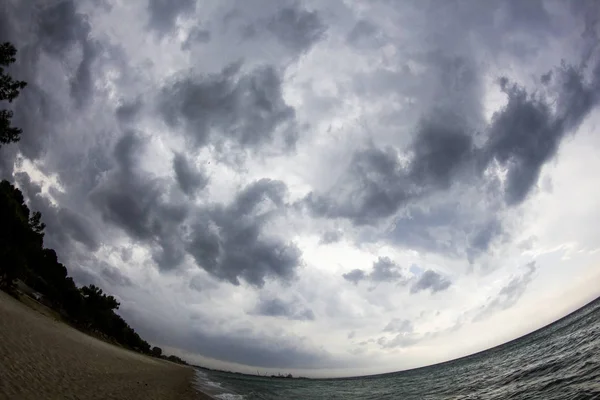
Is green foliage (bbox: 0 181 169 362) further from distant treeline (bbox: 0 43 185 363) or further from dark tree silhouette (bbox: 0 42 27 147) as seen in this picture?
dark tree silhouette (bbox: 0 42 27 147)

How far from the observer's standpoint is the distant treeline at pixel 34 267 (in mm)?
23688

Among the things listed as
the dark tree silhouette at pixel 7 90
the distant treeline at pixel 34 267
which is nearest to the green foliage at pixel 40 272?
A: the distant treeline at pixel 34 267

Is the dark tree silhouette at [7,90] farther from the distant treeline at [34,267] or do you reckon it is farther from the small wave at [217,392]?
the small wave at [217,392]

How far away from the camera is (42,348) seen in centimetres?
2045

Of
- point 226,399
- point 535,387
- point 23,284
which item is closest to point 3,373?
point 226,399

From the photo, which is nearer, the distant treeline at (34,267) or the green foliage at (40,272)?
the distant treeline at (34,267)

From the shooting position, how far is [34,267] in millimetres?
69500

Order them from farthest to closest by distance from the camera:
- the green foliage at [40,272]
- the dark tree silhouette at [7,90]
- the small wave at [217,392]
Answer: the green foliage at [40,272] → the small wave at [217,392] → the dark tree silhouette at [7,90]

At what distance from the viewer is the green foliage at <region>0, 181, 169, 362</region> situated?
42688 millimetres

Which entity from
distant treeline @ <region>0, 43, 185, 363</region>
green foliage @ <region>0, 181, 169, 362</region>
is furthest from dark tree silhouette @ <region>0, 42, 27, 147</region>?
green foliage @ <region>0, 181, 169, 362</region>

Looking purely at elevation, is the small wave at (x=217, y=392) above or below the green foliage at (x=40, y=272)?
below

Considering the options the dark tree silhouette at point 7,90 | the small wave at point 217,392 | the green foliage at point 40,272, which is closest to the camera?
the dark tree silhouette at point 7,90

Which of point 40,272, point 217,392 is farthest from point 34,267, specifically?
point 217,392

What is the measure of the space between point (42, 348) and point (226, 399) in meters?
20.5
